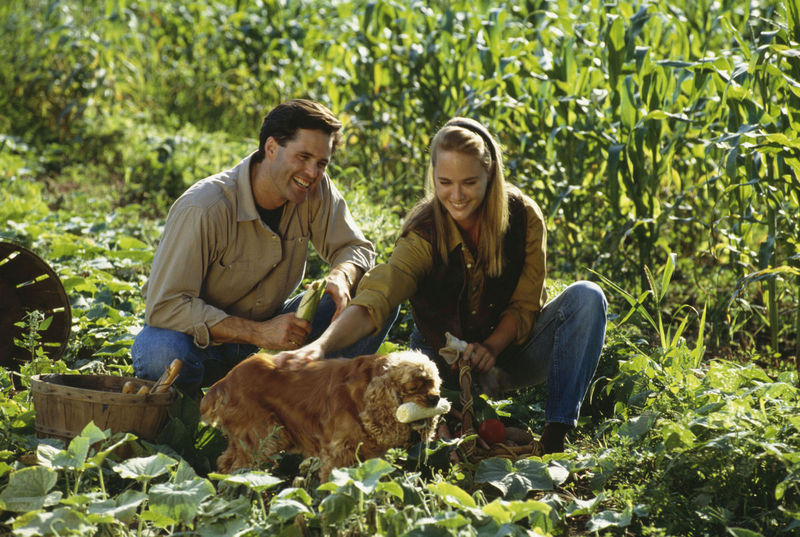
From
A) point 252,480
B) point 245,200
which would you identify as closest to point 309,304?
point 245,200

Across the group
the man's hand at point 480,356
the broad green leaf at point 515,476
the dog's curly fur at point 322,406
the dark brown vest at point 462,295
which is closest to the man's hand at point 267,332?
the dog's curly fur at point 322,406

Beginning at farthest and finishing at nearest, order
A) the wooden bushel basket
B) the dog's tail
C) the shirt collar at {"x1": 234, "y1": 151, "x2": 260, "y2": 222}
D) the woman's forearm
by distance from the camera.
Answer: the shirt collar at {"x1": 234, "y1": 151, "x2": 260, "y2": 222}
the woman's forearm
the wooden bushel basket
the dog's tail

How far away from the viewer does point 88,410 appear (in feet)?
9.66

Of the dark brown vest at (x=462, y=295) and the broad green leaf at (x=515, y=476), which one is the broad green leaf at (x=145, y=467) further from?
the dark brown vest at (x=462, y=295)

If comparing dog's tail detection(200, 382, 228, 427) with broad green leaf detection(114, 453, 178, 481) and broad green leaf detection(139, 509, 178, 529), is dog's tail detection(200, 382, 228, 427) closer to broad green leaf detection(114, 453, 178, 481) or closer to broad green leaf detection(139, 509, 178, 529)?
broad green leaf detection(114, 453, 178, 481)

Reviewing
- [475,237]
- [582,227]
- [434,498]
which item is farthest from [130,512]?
[582,227]

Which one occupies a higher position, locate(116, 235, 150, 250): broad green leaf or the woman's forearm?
the woman's forearm

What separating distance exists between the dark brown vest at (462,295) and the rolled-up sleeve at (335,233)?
47 cm

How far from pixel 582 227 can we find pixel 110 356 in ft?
10.9

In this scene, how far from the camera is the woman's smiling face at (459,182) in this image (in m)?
3.23

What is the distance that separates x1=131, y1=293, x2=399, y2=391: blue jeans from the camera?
3.40 m

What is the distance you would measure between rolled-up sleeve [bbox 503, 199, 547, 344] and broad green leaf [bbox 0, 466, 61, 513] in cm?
189

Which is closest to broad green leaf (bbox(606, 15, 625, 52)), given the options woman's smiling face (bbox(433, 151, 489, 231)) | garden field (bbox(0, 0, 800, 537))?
garden field (bbox(0, 0, 800, 537))

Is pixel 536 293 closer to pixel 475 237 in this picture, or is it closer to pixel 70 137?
pixel 475 237
